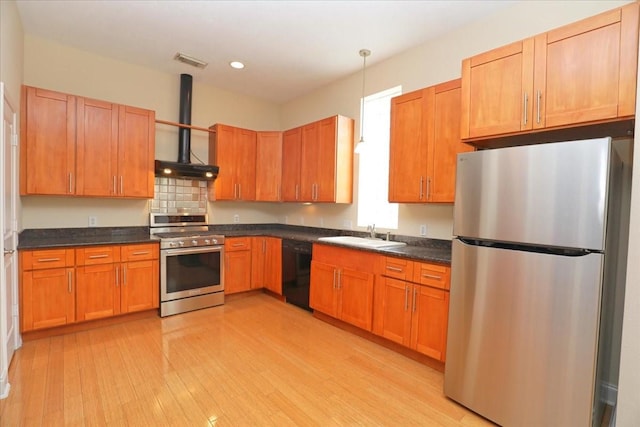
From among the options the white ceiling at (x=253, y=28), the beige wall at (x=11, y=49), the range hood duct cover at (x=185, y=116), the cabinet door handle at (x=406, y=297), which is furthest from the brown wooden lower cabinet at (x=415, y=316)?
the beige wall at (x=11, y=49)

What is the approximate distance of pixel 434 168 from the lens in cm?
277

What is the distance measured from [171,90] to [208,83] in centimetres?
54

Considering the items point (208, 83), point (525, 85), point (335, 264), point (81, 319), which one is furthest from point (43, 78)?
point (525, 85)

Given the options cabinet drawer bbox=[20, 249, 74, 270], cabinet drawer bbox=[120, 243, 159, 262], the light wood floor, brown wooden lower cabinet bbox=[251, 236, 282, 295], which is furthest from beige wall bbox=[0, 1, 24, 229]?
brown wooden lower cabinet bbox=[251, 236, 282, 295]

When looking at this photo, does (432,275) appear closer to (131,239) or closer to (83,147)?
(131,239)

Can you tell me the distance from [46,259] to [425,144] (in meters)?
3.65

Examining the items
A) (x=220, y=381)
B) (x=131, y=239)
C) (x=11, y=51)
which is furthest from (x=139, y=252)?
(x=11, y=51)

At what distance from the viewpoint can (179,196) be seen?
432 cm

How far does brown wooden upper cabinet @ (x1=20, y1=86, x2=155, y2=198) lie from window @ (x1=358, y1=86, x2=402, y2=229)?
260 centimetres

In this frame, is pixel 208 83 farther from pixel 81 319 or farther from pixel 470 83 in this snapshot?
pixel 470 83

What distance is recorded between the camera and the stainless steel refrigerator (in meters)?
1.58

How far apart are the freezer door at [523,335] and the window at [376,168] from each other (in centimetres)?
162

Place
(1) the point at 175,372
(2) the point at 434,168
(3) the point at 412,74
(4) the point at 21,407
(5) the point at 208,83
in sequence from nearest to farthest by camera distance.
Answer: (4) the point at 21,407, (1) the point at 175,372, (2) the point at 434,168, (3) the point at 412,74, (5) the point at 208,83

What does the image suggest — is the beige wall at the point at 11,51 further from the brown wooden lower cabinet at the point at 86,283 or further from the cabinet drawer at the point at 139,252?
the cabinet drawer at the point at 139,252
